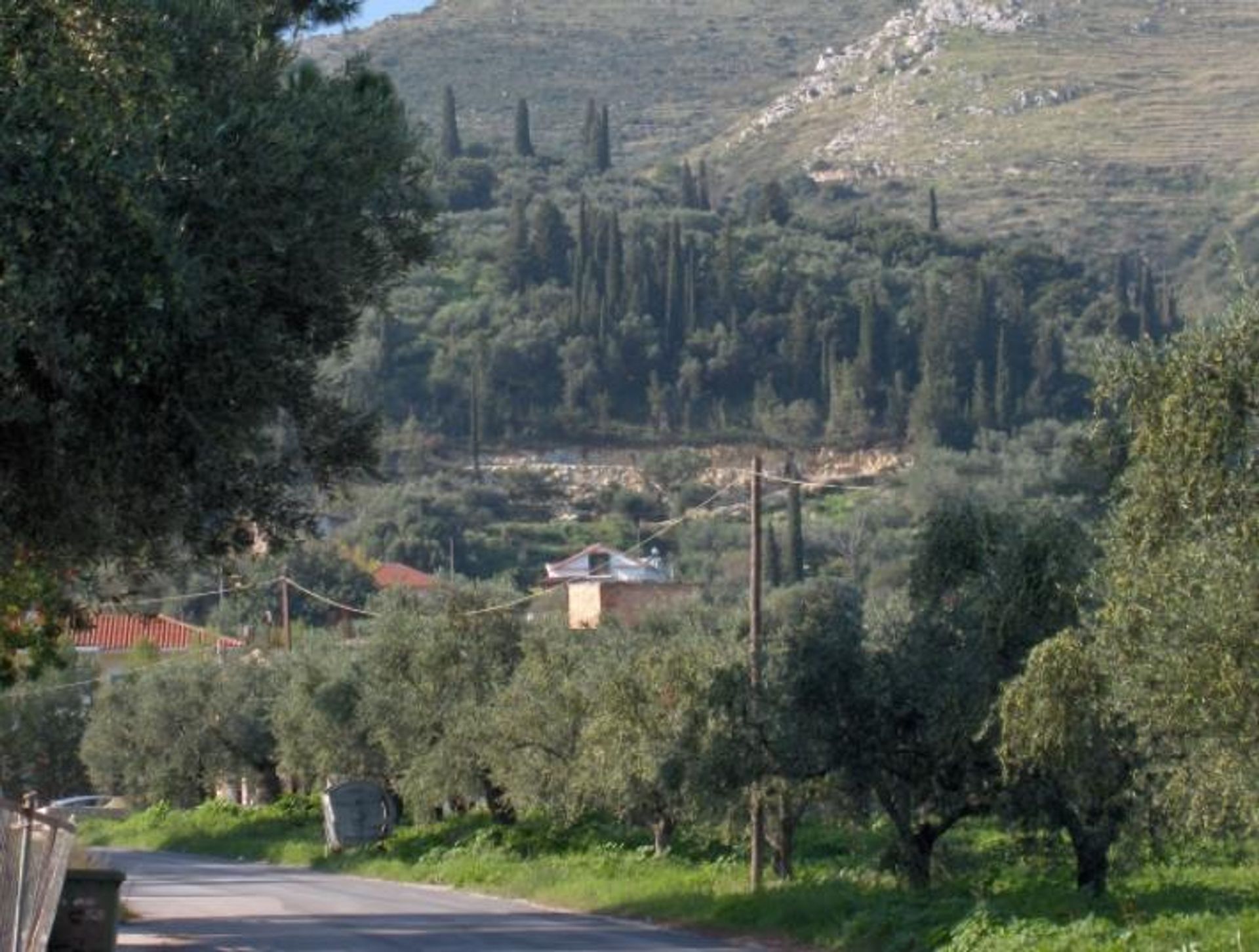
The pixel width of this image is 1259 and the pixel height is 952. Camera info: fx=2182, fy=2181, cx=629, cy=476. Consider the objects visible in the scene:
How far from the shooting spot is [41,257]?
13.0 m

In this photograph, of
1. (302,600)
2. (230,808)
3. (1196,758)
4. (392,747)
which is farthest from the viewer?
(302,600)

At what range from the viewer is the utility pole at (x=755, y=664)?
28344 millimetres

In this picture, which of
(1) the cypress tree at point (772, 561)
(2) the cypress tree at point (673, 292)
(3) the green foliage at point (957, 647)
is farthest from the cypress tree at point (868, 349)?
(3) the green foliage at point (957, 647)

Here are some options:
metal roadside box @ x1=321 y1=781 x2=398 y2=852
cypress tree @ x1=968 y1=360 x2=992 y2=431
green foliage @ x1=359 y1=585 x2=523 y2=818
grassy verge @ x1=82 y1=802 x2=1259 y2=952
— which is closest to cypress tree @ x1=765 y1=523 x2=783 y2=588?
metal roadside box @ x1=321 y1=781 x2=398 y2=852

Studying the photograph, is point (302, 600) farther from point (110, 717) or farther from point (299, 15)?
point (299, 15)

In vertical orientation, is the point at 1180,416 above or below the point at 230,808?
above

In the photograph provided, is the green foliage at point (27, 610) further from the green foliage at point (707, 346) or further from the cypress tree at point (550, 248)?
the cypress tree at point (550, 248)

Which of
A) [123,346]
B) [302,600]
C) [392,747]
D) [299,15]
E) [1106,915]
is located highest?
[299,15]

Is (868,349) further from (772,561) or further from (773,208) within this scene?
(773,208)

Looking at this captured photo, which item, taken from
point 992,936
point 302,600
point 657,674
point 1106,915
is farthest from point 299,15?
point 302,600

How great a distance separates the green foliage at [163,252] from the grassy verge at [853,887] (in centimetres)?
922

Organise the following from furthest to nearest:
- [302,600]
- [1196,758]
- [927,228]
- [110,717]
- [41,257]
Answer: [927,228] → [302,600] → [110,717] → [1196,758] → [41,257]

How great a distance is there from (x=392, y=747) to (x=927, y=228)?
429 ft

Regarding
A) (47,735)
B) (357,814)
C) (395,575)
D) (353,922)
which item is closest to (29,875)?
(353,922)
